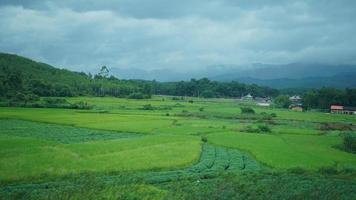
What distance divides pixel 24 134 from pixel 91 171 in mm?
16173

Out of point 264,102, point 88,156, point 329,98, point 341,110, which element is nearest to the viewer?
point 88,156

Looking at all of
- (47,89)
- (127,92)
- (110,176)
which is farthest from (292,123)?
(127,92)

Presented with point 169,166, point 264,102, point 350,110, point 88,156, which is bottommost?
point 169,166

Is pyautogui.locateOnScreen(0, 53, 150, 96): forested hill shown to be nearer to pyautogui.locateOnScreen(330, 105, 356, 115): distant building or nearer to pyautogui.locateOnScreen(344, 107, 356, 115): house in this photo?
pyautogui.locateOnScreen(330, 105, 356, 115): distant building

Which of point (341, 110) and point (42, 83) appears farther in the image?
point (42, 83)

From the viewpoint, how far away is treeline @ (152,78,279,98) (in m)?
136

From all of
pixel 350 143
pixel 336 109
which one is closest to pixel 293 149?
pixel 350 143

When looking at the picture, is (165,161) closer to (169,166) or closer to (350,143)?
(169,166)

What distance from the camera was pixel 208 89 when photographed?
13750 cm

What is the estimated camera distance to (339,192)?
1883 cm

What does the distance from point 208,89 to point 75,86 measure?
52657 mm

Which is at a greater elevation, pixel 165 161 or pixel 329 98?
pixel 329 98

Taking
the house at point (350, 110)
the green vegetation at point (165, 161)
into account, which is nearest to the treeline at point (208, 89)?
the house at point (350, 110)

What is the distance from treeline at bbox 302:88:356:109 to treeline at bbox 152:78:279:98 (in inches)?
1919
